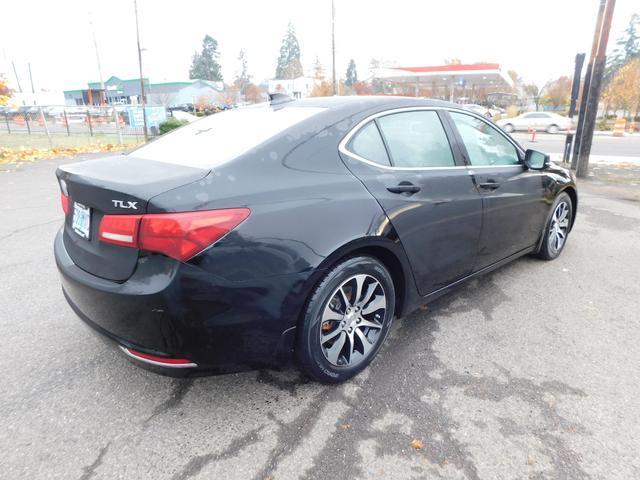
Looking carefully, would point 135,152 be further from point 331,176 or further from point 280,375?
point 280,375

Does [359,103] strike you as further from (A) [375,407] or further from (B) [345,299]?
(A) [375,407]

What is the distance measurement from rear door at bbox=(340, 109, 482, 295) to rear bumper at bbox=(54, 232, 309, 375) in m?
0.79

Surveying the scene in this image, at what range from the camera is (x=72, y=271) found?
Result: 232 cm

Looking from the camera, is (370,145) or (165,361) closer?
(165,361)

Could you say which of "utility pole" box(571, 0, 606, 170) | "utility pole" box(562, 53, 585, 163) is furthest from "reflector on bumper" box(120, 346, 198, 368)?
"utility pole" box(562, 53, 585, 163)

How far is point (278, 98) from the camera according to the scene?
315 cm

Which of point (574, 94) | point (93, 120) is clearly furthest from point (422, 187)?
point (93, 120)

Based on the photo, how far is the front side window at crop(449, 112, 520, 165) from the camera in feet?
10.7

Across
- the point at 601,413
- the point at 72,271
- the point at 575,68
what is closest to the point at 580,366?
the point at 601,413

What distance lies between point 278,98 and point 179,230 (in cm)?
163

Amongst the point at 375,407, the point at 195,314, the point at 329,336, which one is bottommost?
the point at 375,407

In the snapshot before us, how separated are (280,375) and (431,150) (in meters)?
1.73

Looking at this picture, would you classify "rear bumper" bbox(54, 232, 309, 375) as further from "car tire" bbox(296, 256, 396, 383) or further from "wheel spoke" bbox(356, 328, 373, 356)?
"wheel spoke" bbox(356, 328, 373, 356)

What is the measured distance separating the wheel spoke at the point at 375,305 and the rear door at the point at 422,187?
0.31 meters
